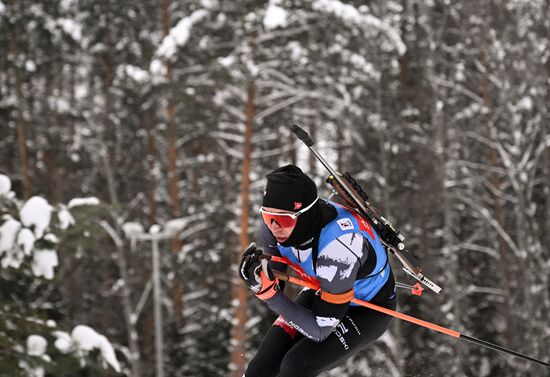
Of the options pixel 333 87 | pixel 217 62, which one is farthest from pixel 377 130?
pixel 217 62

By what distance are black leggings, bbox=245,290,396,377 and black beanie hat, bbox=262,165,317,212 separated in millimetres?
893

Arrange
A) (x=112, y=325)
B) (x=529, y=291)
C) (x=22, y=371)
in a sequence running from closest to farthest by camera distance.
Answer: (x=22, y=371) < (x=529, y=291) < (x=112, y=325)

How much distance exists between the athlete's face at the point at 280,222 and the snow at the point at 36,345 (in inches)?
133

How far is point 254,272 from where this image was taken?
129 inches

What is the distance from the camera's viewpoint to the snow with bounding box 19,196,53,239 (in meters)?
5.43

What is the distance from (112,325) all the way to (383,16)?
13.5 meters

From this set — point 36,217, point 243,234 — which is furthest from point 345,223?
point 243,234

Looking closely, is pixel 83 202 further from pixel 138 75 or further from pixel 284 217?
pixel 138 75

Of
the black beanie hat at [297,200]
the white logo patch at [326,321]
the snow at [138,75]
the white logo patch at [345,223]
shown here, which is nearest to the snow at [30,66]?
the snow at [138,75]

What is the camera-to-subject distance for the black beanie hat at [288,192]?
134 inches

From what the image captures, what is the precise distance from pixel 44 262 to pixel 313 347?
3.13 metres

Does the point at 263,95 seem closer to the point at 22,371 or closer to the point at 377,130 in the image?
the point at 377,130

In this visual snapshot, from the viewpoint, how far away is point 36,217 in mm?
5438

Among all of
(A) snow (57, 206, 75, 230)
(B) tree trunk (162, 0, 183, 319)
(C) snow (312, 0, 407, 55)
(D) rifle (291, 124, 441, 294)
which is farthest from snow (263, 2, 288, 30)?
(D) rifle (291, 124, 441, 294)
